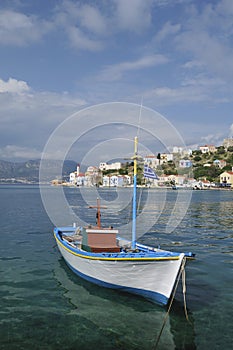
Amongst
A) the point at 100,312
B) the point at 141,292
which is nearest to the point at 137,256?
the point at 141,292

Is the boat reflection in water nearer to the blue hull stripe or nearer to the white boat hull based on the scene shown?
the blue hull stripe

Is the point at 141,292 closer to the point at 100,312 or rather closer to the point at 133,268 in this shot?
the point at 133,268

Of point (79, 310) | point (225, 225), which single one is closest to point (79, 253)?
point (79, 310)

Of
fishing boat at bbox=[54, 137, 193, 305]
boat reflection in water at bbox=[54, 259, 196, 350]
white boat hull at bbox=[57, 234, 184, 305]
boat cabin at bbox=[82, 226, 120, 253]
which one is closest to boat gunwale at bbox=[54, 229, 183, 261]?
fishing boat at bbox=[54, 137, 193, 305]

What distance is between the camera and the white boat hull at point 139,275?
14031mm

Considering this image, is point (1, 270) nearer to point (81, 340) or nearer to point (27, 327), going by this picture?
point (27, 327)

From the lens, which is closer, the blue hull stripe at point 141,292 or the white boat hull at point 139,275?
the white boat hull at point 139,275

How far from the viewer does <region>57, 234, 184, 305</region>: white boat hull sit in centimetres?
1403

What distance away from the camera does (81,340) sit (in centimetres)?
1184

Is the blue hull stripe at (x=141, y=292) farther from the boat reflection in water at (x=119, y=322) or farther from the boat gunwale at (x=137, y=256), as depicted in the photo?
the boat gunwale at (x=137, y=256)

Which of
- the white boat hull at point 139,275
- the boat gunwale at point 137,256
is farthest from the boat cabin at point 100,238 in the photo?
the white boat hull at point 139,275

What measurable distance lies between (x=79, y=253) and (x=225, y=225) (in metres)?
28.6

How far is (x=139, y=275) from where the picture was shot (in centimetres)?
1491

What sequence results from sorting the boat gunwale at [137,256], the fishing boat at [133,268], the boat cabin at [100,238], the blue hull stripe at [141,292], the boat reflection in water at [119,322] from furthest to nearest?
the boat cabin at [100,238], the blue hull stripe at [141,292], the fishing boat at [133,268], the boat gunwale at [137,256], the boat reflection in water at [119,322]
